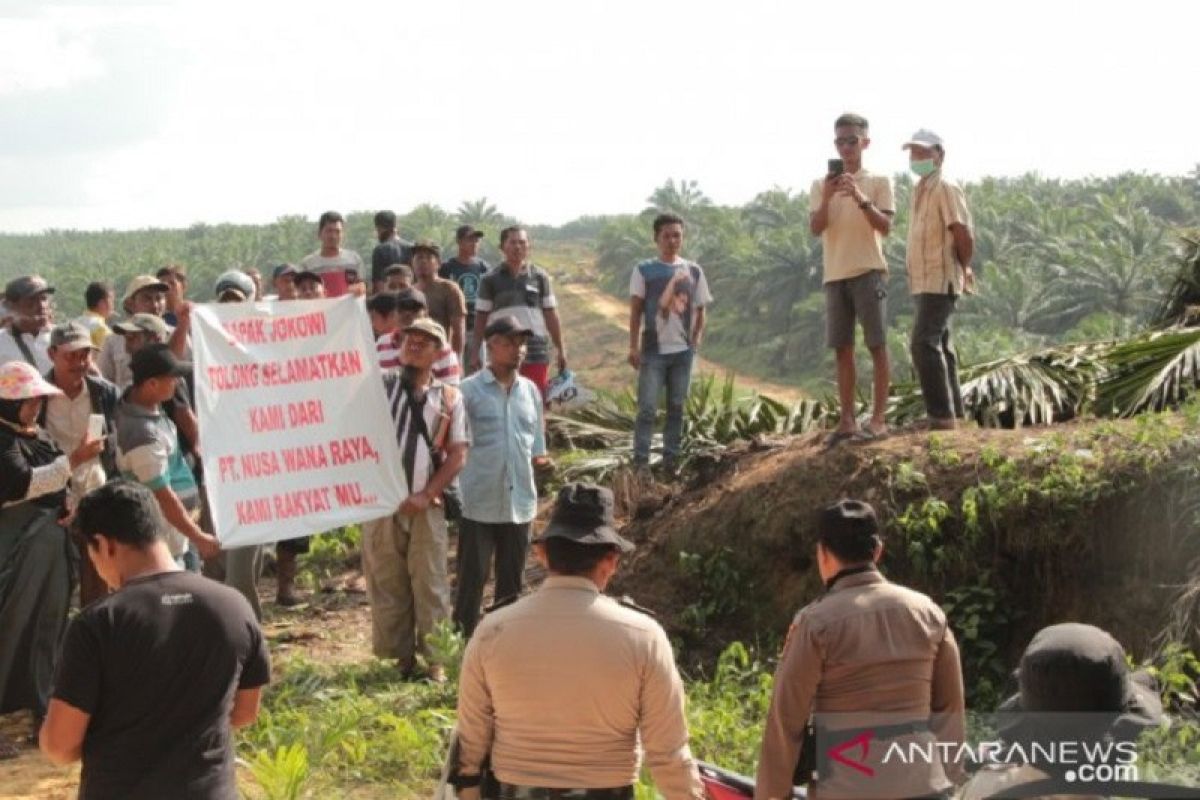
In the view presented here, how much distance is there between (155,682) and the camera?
4.04 meters

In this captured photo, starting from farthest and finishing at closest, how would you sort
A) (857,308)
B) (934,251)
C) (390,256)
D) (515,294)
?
1. (390,256)
2. (515,294)
3. (857,308)
4. (934,251)

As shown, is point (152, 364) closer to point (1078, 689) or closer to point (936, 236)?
point (936, 236)

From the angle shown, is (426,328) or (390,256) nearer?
(426,328)

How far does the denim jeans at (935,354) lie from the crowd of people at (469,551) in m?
0.02

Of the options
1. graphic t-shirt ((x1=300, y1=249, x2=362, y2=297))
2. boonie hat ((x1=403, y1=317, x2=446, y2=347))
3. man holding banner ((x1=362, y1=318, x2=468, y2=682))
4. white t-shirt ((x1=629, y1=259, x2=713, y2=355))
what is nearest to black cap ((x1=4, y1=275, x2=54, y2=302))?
man holding banner ((x1=362, y1=318, x2=468, y2=682))

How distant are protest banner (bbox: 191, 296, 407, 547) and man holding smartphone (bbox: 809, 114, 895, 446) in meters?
2.79

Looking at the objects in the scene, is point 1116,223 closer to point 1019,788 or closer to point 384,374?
point 384,374

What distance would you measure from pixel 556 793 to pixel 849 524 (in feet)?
3.81

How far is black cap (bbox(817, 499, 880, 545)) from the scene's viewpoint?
4531mm

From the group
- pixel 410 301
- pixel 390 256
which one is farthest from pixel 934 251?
pixel 390 256

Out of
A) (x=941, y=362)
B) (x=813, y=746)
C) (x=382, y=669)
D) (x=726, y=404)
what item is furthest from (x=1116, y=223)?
(x=813, y=746)

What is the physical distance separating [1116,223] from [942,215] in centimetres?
2651

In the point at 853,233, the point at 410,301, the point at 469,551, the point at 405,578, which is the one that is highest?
the point at 853,233

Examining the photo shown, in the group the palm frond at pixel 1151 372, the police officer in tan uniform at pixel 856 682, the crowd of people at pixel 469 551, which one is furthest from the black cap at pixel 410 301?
the police officer in tan uniform at pixel 856 682
